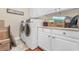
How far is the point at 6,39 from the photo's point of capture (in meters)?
1.18

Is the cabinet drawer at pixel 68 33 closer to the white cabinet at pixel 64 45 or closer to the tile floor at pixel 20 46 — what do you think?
the white cabinet at pixel 64 45

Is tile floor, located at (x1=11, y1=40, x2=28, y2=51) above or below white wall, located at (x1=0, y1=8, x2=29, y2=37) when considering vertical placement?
below

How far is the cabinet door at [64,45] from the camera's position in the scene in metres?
1.10

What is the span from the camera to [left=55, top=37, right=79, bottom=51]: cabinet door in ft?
3.62

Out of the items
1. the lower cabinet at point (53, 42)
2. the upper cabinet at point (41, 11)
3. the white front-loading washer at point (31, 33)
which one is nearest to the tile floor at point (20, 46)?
the white front-loading washer at point (31, 33)

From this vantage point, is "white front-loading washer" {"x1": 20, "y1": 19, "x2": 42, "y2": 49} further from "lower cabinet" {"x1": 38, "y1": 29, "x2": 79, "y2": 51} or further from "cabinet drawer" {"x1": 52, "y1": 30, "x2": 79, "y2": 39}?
"cabinet drawer" {"x1": 52, "y1": 30, "x2": 79, "y2": 39}

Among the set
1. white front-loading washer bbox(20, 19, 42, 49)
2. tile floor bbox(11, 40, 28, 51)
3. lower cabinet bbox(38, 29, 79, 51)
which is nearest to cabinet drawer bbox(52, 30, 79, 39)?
lower cabinet bbox(38, 29, 79, 51)

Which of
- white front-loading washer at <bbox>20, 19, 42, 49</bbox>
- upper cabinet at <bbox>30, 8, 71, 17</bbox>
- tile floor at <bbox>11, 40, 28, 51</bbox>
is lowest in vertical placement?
tile floor at <bbox>11, 40, 28, 51</bbox>

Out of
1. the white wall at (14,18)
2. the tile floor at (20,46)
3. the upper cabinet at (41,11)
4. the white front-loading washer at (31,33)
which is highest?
the upper cabinet at (41,11)

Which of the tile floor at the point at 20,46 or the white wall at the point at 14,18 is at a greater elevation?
the white wall at the point at 14,18

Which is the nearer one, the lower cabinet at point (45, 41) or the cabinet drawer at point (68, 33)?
the cabinet drawer at point (68, 33)
